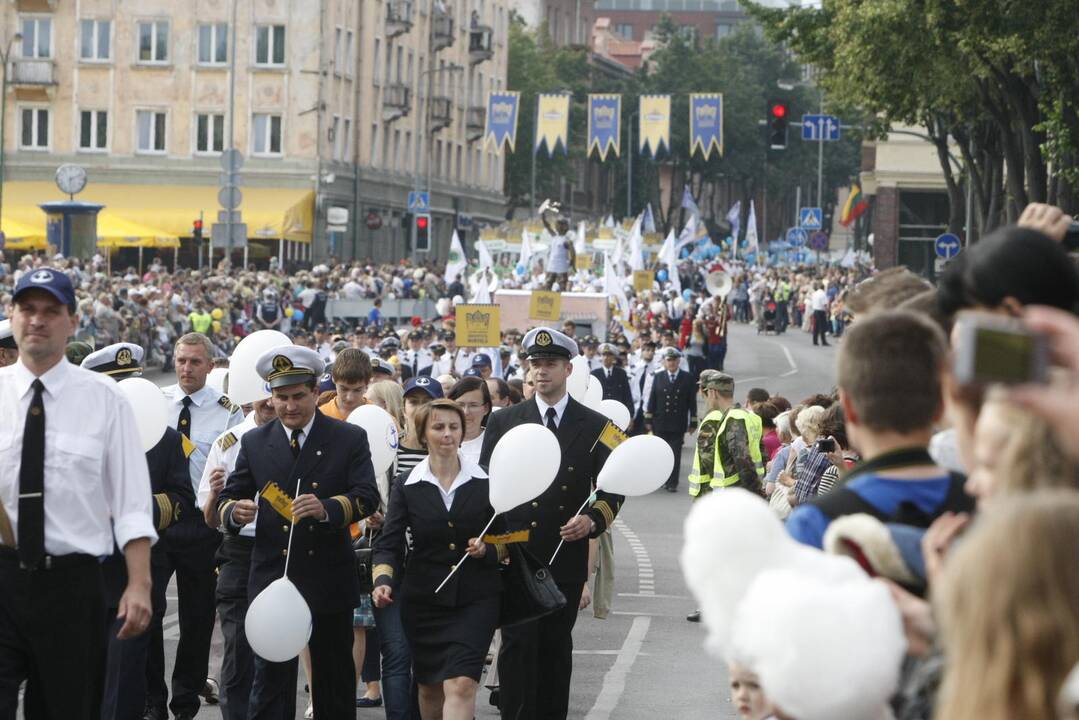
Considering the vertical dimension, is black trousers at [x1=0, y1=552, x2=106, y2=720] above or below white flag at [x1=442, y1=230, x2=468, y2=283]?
below

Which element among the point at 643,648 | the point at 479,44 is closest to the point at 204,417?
the point at 643,648

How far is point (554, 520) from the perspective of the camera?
33.0 feet

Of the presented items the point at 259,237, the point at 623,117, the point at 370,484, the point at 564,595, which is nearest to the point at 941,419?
the point at 370,484

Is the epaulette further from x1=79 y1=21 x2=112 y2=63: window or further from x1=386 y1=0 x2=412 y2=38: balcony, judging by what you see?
x1=386 y1=0 x2=412 y2=38: balcony

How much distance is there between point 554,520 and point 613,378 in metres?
17.8

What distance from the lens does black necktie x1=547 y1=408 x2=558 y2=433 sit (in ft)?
33.6

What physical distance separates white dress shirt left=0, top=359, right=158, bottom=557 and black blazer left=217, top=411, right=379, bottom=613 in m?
1.82

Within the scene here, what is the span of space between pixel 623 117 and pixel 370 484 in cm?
12575

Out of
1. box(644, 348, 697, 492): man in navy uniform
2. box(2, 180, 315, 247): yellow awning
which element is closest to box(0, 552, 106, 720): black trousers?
box(644, 348, 697, 492): man in navy uniform

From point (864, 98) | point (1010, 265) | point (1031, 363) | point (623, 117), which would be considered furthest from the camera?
point (623, 117)

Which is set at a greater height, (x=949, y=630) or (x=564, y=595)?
(x=949, y=630)

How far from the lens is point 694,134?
3233 inches

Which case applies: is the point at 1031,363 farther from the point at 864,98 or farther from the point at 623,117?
the point at 623,117

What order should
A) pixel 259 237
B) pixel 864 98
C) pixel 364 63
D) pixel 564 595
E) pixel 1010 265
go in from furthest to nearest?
pixel 364 63 → pixel 259 237 → pixel 864 98 → pixel 564 595 → pixel 1010 265
